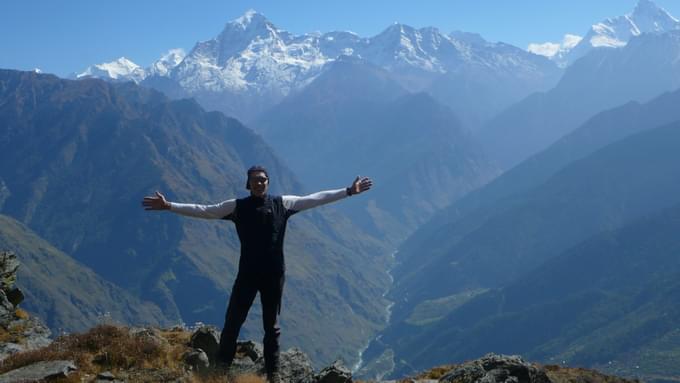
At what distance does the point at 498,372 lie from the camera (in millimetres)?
15602

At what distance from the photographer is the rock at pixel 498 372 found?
15.3 metres

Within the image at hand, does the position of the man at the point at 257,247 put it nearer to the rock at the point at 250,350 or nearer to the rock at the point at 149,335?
the rock at the point at 149,335

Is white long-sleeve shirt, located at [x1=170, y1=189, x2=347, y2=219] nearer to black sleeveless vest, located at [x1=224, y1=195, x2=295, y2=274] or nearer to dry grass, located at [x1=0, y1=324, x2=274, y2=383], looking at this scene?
black sleeveless vest, located at [x1=224, y1=195, x2=295, y2=274]

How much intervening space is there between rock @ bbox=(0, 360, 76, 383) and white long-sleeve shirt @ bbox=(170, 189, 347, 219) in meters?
4.35

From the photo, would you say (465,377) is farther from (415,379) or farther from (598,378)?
(598,378)

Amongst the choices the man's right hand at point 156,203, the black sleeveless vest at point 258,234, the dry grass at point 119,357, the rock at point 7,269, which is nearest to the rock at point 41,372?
the dry grass at point 119,357

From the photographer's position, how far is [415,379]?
16938 mm

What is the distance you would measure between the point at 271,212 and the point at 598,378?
1279 centimetres

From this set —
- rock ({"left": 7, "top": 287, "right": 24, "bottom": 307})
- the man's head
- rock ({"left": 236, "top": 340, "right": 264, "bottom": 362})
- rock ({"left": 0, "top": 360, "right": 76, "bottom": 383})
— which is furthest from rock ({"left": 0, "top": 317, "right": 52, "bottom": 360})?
the man's head

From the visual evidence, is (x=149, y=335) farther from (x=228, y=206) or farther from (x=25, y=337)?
(x=25, y=337)

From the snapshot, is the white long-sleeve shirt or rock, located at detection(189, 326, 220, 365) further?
rock, located at detection(189, 326, 220, 365)

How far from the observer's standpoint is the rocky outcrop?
1911 centimetres

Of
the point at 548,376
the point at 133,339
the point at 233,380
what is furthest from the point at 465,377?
the point at 133,339

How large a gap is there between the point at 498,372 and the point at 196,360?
7661 millimetres
